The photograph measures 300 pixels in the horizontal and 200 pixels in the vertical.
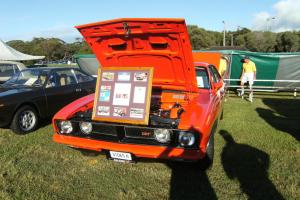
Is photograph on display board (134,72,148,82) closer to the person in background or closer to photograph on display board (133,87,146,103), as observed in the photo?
photograph on display board (133,87,146,103)

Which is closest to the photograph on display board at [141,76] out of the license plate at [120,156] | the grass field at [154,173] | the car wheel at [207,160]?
the license plate at [120,156]

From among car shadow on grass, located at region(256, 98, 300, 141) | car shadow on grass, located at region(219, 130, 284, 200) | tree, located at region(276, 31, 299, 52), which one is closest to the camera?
car shadow on grass, located at region(219, 130, 284, 200)

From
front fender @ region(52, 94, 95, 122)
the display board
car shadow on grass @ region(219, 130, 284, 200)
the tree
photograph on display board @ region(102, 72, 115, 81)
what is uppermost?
the tree

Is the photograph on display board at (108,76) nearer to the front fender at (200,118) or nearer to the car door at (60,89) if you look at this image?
the front fender at (200,118)

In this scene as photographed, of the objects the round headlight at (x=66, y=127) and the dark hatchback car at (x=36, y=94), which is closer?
the round headlight at (x=66, y=127)

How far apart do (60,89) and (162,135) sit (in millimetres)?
4199

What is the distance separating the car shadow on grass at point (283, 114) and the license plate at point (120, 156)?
3629mm

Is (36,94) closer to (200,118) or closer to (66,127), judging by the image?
(66,127)

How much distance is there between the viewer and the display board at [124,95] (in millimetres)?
3857

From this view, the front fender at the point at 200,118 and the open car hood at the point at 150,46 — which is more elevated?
the open car hood at the point at 150,46

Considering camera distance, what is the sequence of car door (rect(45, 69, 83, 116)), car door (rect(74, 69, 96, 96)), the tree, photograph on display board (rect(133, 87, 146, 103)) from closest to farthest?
photograph on display board (rect(133, 87, 146, 103)), car door (rect(45, 69, 83, 116)), car door (rect(74, 69, 96, 96)), the tree

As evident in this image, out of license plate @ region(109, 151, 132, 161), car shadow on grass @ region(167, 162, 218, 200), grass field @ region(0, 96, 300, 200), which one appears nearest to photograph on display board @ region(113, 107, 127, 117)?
license plate @ region(109, 151, 132, 161)

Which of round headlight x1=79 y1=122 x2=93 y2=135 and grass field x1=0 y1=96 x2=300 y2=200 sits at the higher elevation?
round headlight x1=79 y1=122 x2=93 y2=135

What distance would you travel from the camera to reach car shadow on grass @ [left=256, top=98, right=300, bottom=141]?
6.48 meters
